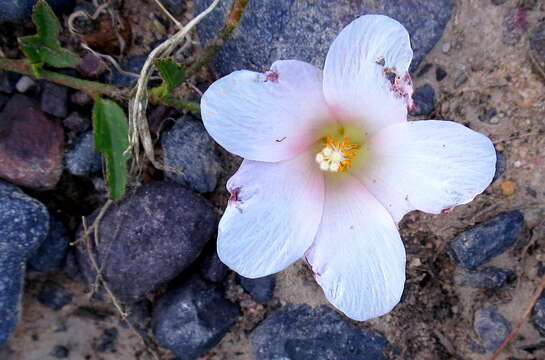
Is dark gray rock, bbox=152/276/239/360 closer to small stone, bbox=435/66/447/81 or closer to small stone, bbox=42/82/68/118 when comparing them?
small stone, bbox=42/82/68/118

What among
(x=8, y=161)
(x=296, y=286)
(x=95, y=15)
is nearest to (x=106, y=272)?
(x=8, y=161)

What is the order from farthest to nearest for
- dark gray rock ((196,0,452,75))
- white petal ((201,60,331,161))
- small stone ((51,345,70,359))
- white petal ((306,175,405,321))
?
small stone ((51,345,70,359))
dark gray rock ((196,0,452,75))
white petal ((306,175,405,321))
white petal ((201,60,331,161))

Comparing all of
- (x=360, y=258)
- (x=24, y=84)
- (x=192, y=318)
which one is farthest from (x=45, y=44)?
(x=360, y=258)

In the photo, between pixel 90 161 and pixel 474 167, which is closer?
pixel 474 167

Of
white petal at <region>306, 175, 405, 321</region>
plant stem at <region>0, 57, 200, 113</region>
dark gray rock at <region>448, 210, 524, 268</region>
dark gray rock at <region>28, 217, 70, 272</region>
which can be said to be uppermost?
plant stem at <region>0, 57, 200, 113</region>

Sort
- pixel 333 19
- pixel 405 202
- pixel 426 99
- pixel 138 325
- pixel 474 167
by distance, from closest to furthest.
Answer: pixel 474 167, pixel 405 202, pixel 333 19, pixel 426 99, pixel 138 325

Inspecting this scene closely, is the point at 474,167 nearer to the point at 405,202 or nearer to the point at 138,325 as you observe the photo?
the point at 405,202

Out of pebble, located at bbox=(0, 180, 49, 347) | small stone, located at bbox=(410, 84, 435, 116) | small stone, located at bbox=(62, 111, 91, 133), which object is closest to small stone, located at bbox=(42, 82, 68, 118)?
small stone, located at bbox=(62, 111, 91, 133)
